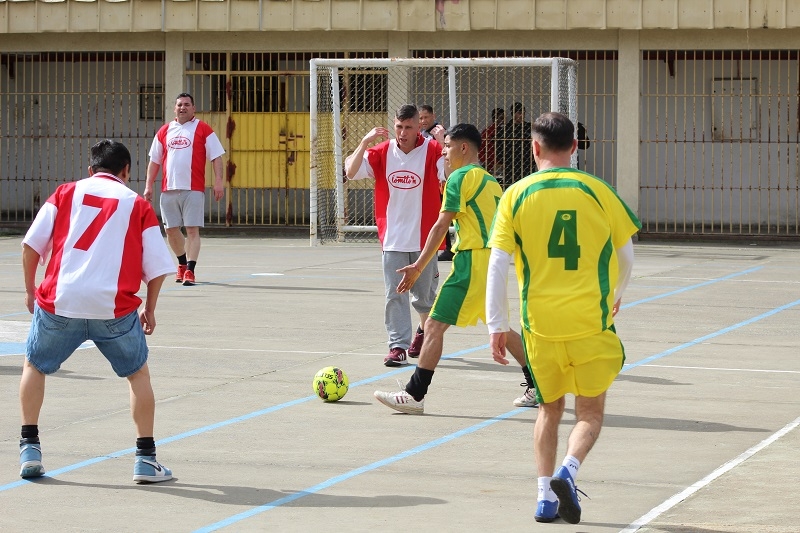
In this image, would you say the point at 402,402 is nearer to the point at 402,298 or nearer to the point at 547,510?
the point at 402,298

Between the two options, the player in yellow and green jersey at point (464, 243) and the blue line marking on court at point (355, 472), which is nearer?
the blue line marking on court at point (355, 472)

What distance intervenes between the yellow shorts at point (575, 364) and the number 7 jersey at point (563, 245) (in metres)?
0.04

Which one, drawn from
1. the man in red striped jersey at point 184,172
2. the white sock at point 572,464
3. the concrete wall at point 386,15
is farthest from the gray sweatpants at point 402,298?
the concrete wall at point 386,15

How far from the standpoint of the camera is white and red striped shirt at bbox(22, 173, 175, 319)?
22.0 ft

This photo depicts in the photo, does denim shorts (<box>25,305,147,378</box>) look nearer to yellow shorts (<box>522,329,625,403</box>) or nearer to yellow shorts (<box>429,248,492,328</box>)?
yellow shorts (<box>522,329,625,403</box>)

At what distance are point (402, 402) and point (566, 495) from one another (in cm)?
289

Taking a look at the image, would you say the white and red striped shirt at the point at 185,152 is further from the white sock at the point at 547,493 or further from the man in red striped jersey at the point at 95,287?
the white sock at the point at 547,493

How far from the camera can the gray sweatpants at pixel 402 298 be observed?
1039cm

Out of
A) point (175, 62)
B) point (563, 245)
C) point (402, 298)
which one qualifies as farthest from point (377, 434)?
point (175, 62)

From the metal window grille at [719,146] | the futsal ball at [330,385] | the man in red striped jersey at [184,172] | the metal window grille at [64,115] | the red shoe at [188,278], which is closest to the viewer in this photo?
the futsal ball at [330,385]

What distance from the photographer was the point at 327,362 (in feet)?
34.7

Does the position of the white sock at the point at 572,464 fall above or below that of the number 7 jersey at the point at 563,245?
below

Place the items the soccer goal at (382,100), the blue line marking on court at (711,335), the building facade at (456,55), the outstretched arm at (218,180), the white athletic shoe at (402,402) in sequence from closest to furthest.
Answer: the white athletic shoe at (402,402), the blue line marking on court at (711,335), the outstretched arm at (218,180), the soccer goal at (382,100), the building facade at (456,55)

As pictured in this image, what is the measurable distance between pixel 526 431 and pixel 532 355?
2062 mm
